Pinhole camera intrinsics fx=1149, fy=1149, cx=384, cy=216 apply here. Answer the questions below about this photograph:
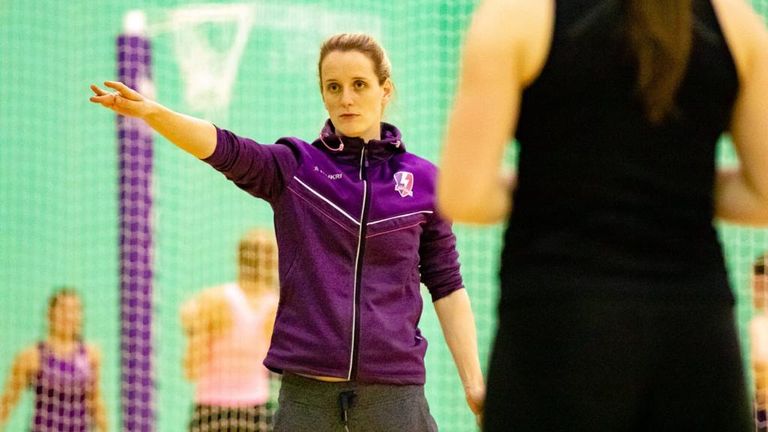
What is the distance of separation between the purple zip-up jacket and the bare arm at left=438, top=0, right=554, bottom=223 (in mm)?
960

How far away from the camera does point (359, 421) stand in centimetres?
216

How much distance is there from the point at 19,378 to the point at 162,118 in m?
2.95

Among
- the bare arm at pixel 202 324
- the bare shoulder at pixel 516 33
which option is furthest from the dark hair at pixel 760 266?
the bare shoulder at pixel 516 33

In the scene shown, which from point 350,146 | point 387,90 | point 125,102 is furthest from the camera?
point 387,90

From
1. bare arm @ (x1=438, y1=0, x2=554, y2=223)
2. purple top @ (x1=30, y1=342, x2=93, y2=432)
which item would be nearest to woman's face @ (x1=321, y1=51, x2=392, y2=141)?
bare arm @ (x1=438, y1=0, x2=554, y2=223)

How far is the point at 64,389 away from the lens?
461 centimetres

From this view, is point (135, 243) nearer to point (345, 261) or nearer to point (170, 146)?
point (170, 146)

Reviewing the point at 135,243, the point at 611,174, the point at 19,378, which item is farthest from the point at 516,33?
the point at 19,378

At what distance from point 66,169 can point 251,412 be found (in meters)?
2.21

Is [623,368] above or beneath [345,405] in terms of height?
above

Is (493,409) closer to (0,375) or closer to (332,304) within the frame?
(332,304)

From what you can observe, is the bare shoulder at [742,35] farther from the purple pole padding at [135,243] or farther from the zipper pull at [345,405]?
the purple pole padding at [135,243]

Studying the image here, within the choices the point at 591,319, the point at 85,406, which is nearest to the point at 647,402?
the point at 591,319

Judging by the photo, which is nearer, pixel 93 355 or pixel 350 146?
pixel 350 146
